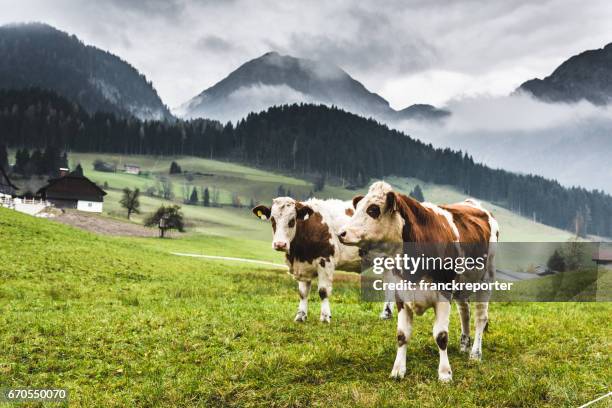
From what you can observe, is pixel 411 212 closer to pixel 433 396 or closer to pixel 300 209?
pixel 433 396

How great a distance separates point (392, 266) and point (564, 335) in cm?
560

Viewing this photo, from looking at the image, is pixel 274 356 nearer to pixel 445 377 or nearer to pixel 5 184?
pixel 445 377

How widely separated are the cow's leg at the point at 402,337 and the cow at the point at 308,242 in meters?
5.08

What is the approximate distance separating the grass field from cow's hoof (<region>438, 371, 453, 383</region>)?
0.51 feet

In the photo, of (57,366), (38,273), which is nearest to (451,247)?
(57,366)

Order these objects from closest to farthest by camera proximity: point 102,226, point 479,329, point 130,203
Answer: point 479,329 < point 102,226 < point 130,203

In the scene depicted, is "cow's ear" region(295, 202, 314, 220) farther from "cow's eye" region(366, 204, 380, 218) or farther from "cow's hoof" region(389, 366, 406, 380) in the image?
"cow's hoof" region(389, 366, 406, 380)

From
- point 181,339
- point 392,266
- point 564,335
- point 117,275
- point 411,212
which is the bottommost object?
point 117,275

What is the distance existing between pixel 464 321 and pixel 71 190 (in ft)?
440

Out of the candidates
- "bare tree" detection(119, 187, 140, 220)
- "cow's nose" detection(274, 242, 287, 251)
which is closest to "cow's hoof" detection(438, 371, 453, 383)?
"cow's nose" detection(274, 242, 287, 251)

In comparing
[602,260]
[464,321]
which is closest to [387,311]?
[464,321]

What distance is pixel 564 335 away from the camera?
37.1ft

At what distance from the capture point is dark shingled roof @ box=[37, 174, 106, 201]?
409ft

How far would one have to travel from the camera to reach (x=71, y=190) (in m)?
127
